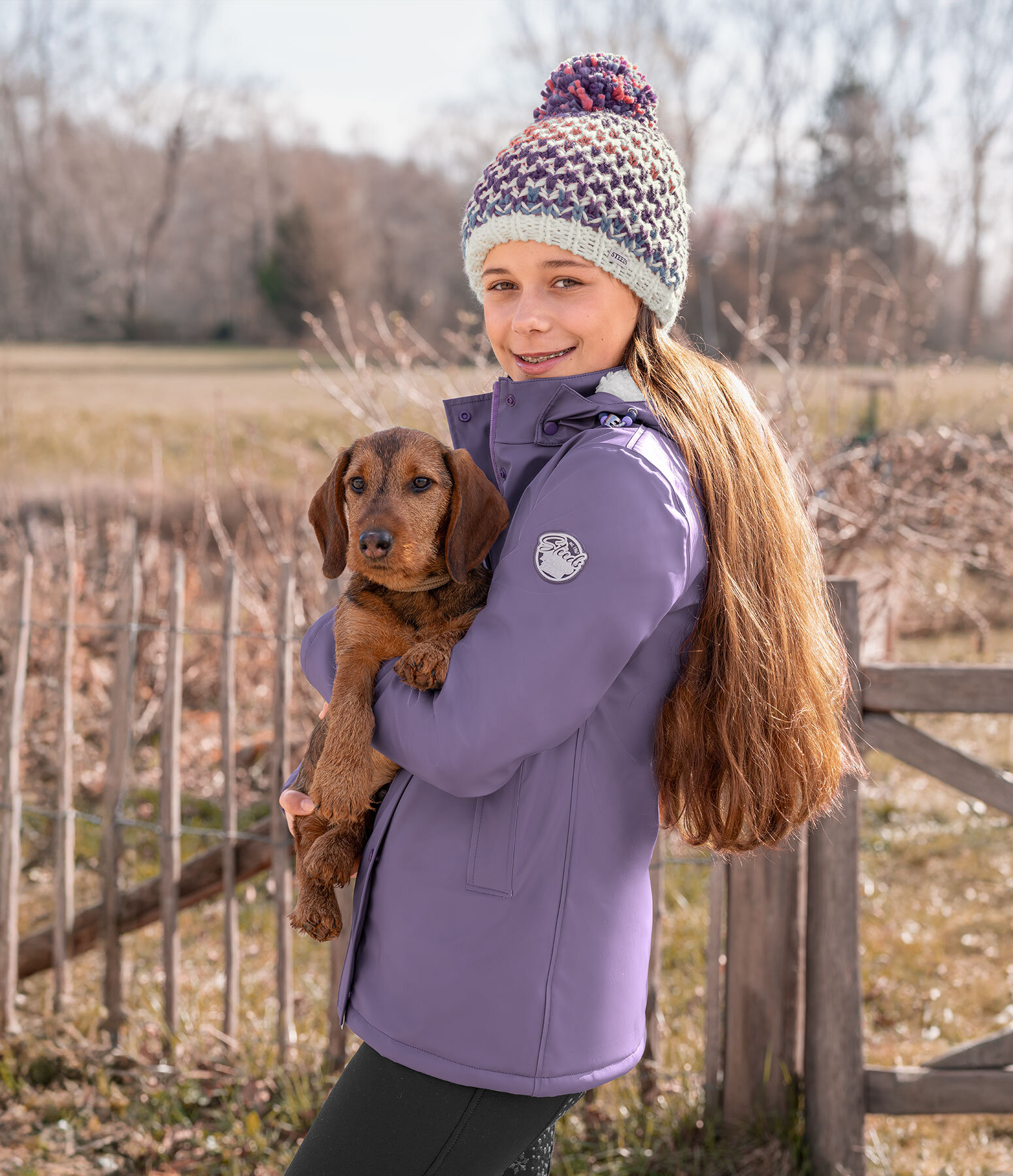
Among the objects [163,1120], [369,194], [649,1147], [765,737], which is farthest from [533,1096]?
[369,194]

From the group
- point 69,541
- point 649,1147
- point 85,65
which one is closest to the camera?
point 649,1147

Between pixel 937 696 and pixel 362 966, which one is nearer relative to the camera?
pixel 362 966

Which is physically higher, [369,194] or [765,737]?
[369,194]

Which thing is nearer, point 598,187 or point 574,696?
point 574,696

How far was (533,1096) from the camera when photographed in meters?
1.65

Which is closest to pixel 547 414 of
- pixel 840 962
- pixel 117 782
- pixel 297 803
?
pixel 297 803

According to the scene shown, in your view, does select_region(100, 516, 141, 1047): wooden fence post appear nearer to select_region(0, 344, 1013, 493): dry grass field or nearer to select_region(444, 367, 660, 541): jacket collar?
select_region(444, 367, 660, 541): jacket collar

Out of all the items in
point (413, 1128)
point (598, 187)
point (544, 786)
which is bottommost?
point (413, 1128)

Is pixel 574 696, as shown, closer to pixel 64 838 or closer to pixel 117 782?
pixel 117 782

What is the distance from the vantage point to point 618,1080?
139 inches

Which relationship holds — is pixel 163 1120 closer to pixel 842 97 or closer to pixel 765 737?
pixel 765 737

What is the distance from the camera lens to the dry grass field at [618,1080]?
11.2ft

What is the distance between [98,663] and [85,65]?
134ft

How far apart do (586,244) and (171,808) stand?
310 centimetres
